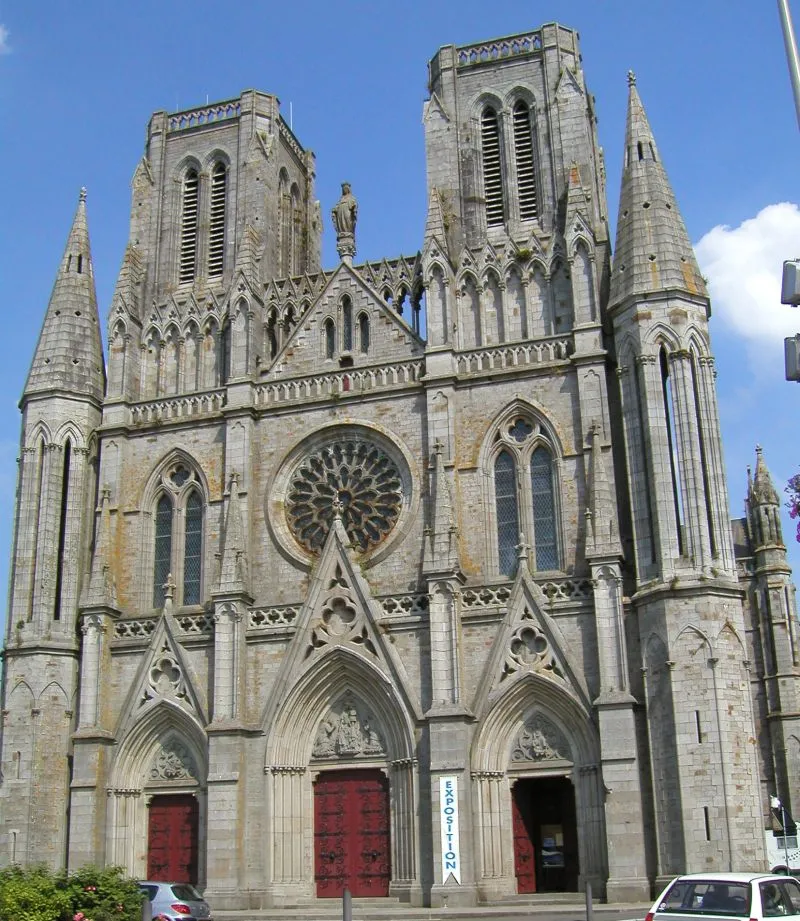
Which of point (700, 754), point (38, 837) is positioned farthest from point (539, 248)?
point (38, 837)

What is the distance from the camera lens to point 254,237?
33125 mm

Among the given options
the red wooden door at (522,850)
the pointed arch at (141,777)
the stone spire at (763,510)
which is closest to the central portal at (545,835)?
the red wooden door at (522,850)

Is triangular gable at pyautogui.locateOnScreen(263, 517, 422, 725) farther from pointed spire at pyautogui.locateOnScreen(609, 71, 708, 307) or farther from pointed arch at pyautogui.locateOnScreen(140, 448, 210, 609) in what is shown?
pointed spire at pyautogui.locateOnScreen(609, 71, 708, 307)

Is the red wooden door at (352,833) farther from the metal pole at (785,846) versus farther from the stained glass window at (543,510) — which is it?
the metal pole at (785,846)

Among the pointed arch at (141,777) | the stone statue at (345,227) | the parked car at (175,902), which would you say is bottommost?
the parked car at (175,902)

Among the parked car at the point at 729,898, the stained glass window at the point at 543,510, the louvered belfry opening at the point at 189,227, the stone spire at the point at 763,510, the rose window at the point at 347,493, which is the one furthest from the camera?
the stone spire at the point at 763,510

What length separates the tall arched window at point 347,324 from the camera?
102 feet

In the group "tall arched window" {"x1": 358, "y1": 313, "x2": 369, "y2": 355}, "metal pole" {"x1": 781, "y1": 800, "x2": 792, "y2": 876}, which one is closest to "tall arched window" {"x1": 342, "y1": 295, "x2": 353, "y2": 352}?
"tall arched window" {"x1": 358, "y1": 313, "x2": 369, "y2": 355}

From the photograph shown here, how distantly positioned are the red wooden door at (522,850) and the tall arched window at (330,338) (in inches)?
462

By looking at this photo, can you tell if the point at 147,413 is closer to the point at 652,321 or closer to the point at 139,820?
the point at 139,820

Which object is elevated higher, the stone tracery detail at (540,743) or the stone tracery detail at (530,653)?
the stone tracery detail at (530,653)

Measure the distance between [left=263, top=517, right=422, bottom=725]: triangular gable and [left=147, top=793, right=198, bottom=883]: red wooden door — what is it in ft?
10.1

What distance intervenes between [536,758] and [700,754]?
11.9 feet

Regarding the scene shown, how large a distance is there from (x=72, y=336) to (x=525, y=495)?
13083 millimetres
